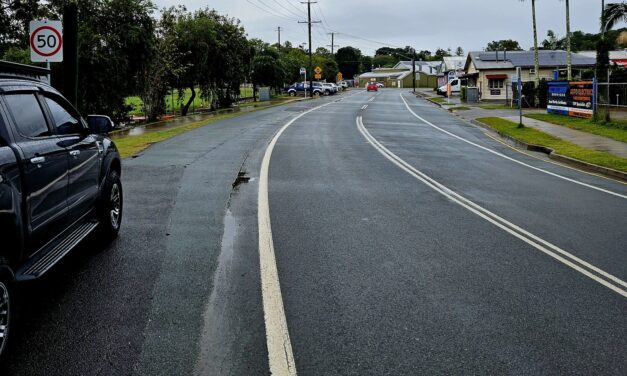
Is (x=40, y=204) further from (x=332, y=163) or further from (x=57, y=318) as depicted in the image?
(x=332, y=163)

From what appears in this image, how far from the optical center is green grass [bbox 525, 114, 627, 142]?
22530 millimetres

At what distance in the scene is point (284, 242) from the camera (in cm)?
712

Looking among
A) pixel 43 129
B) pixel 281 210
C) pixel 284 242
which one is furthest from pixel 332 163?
pixel 43 129

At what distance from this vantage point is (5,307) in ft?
13.1

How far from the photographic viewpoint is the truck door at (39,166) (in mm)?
4621

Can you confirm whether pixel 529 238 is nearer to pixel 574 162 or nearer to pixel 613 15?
pixel 574 162

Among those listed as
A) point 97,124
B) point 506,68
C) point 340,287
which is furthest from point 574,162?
point 506,68

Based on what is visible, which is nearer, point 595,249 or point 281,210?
point 595,249

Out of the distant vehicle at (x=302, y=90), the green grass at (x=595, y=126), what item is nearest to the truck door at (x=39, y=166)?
the green grass at (x=595, y=126)

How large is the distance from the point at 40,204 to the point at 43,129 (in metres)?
0.92

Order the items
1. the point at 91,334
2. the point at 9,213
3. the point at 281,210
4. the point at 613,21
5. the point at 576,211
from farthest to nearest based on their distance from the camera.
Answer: the point at 613,21, the point at 576,211, the point at 281,210, the point at 91,334, the point at 9,213

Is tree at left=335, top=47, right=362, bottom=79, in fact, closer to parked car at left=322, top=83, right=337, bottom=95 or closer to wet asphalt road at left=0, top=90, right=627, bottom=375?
parked car at left=322, top=83, right=337, bottom=95

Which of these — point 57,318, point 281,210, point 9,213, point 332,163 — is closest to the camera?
point 9,213

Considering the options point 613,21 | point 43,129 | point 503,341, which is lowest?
point 503,341
